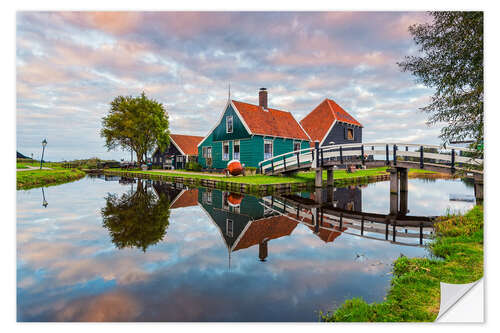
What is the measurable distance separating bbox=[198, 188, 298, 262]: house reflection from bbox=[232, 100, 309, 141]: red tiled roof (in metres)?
10.8

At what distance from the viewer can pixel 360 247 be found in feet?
17.7

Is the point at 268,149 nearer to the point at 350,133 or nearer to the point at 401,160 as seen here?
the point at 401,160

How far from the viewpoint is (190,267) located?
4.25m

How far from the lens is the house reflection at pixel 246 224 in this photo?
555cm

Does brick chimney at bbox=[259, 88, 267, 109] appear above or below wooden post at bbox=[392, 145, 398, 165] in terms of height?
above

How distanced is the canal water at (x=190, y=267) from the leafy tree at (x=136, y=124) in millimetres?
25440

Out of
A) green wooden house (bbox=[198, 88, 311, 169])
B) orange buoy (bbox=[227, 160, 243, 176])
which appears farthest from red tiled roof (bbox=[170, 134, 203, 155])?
orange buoy (bbox=[227, 160, 243, 176])

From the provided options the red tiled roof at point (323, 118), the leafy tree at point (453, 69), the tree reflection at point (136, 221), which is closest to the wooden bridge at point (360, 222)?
the leafy tree at point (453, 69)

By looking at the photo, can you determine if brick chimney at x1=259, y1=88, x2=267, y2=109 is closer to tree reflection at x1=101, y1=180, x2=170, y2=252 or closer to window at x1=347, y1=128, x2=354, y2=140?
window at x1=347, y1=128, x2=354, y2=140

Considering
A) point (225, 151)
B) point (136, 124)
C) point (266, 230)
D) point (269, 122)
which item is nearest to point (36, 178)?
point (225, 151)

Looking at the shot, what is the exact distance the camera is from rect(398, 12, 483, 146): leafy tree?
16.7ft

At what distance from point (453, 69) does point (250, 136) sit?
14.7 meters

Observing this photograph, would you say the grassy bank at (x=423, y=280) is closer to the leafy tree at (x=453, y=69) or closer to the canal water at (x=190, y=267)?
the canal water at (x=190, y=267)
